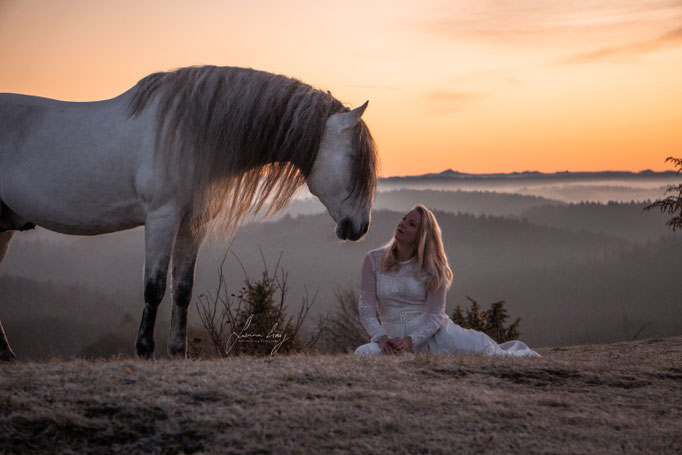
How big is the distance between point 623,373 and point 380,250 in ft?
7.32

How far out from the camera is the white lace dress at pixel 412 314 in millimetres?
5715

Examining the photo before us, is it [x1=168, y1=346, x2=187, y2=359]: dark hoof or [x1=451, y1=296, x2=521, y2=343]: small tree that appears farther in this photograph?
[x1=451, y1=296, x2=521, y2=343]: small tree

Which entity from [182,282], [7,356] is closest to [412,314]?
[182,282]

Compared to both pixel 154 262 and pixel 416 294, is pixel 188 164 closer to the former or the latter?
pixel 154 262

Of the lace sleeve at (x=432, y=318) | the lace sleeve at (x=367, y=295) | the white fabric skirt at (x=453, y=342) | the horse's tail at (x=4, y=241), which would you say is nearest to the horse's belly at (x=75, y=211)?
the horse's tail at (x=4, y=241)

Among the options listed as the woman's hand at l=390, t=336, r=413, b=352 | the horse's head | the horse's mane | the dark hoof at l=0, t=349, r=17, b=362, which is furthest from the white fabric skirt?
the dark hoof at l=0, t=349, r=17, b=362

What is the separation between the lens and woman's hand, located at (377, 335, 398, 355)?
538 centimetres

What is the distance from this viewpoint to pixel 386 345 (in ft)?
17.9

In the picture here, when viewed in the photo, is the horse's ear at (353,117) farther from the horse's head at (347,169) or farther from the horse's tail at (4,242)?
the horse's tail at (4,242)

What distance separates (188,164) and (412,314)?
230 cm

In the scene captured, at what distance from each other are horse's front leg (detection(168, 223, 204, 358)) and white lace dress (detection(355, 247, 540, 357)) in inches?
56.3

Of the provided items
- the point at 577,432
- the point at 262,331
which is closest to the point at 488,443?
the point at 577,432

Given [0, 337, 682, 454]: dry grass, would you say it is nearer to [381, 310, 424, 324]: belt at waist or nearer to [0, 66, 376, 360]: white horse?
[0, 66, 376, 360]: white horse

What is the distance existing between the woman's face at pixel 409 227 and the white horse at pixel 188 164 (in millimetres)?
650
